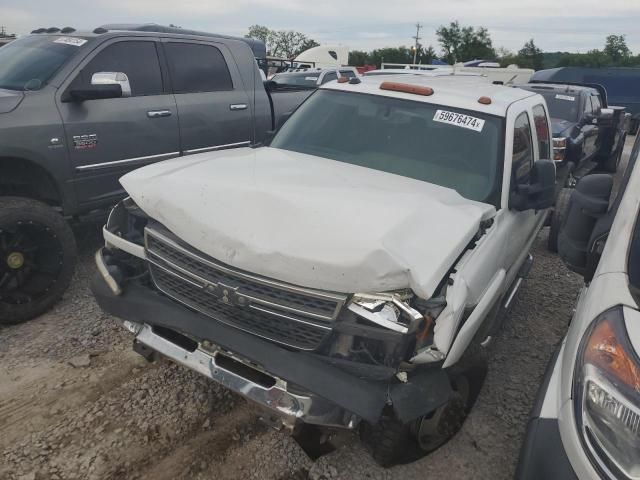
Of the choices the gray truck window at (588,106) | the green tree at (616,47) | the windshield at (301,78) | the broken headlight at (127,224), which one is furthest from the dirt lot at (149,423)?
the green tree at (616,47)

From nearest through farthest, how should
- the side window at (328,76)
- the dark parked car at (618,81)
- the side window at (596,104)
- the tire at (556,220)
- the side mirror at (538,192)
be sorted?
the side mirror at (538,192) < the tire at (556,220) < the side window at (596,104) < the side window at (328,76) < the dark parked car at (618,81)

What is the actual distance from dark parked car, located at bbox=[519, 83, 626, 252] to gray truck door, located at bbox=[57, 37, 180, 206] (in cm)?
418

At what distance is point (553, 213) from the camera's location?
5473mm

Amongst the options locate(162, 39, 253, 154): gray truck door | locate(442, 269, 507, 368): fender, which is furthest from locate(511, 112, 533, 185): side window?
locate(162, 39, 253, 154): gray truck door

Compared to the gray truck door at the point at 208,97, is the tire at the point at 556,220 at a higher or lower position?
lower

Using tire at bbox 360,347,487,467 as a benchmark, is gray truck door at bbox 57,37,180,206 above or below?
above

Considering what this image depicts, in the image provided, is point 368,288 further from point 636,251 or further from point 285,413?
point 636,251

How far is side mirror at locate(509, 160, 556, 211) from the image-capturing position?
308 centimetres

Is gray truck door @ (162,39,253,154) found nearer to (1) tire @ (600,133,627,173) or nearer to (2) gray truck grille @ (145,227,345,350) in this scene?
(2) gray truck grille @ (145,227,345,350)

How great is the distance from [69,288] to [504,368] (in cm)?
345

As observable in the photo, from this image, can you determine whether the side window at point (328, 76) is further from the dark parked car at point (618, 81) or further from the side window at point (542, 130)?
the dark parked car at point (618, 81)

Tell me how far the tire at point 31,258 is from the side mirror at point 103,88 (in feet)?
3.00

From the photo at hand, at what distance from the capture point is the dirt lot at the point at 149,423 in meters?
2.48

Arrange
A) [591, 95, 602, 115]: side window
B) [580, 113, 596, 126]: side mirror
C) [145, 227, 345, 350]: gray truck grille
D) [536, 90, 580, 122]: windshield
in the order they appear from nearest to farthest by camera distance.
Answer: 1. [145, 227, 345, 350]: gray truck grille
2. [580, 113, 596, 126]: side mirror
3. [536, 90, 580, 122]: windshield
4. [591, 95, 602, 115]: side window
